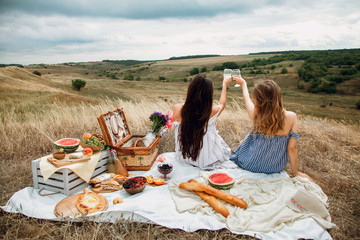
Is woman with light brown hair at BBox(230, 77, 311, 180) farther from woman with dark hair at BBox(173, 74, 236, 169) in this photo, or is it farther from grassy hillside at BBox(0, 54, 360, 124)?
grassy hillside at BBox(0, 54, 360, 124)

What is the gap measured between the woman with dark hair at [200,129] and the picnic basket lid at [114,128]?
4.04 feet

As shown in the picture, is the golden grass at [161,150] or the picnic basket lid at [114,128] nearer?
the golden grass at [161,150]

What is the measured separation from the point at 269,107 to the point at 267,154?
0.84 metres

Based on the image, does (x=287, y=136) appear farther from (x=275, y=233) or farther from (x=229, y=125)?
(x=229, y=125)

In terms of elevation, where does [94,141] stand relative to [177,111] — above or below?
below

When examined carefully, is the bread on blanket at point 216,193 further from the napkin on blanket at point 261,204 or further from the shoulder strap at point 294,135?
the shoulder strap at point 294,135

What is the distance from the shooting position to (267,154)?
3826 mm

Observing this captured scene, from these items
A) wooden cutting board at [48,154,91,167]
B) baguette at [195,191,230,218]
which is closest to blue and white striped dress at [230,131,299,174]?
baguette at [195,191,230,218]

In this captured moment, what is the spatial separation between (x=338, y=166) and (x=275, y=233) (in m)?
2.87

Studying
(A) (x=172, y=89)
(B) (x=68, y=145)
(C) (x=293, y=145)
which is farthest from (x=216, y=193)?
(A) (x=172, y=89)

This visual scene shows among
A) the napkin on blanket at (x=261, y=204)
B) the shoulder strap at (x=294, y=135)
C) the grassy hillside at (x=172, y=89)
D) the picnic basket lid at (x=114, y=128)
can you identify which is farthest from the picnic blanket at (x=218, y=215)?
the grassy hillside at (x=172, y=89)

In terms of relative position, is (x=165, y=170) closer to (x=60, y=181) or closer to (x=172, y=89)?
(x=60, y=181)

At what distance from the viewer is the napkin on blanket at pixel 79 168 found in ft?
10.8

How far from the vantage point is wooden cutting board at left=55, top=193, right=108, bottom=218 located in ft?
9.28
